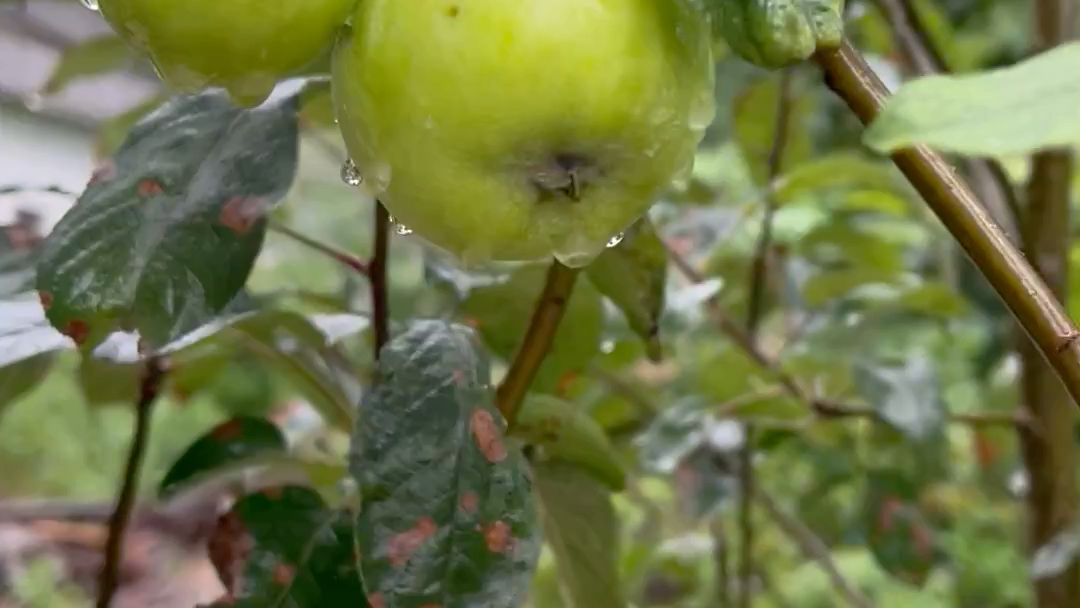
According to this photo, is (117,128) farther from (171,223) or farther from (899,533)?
(899,533)

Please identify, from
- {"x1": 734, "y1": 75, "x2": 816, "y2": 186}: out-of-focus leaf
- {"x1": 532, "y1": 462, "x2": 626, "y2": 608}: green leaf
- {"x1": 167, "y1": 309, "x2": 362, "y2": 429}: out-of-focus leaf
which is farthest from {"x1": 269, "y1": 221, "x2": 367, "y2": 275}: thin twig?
{"x1": 734, "y1": 75, "x2": 816, "y2": 186}: out-of-focus leaf

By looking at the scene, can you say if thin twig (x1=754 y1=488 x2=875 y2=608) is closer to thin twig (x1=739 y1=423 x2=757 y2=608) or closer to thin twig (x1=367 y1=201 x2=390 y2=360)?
A: thin twig (x1=739 y1=423 x2=757 y2=608)

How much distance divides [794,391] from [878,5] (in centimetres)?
34

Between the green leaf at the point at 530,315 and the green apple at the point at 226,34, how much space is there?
12.5 inches

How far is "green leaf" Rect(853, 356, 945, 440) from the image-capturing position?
0.81m

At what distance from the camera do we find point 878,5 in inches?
36.4

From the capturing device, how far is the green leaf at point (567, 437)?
51 centimetres

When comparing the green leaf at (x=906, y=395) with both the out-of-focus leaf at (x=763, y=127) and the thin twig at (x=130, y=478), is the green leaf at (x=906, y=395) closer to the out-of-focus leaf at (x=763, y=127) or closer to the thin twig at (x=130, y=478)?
the out-of-focus leaf at (x=763, y=127)

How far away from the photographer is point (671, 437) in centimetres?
82

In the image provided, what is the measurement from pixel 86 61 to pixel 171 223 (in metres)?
0.48

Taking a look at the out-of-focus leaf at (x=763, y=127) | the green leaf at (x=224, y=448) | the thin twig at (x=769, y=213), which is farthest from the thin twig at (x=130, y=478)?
the out-of-focus leaf at (x=763, y=127)

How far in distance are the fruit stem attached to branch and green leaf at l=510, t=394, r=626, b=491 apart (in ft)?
0.79

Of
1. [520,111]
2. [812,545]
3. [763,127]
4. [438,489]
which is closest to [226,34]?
[520,111]

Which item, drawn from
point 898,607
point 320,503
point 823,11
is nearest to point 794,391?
point 320,503
